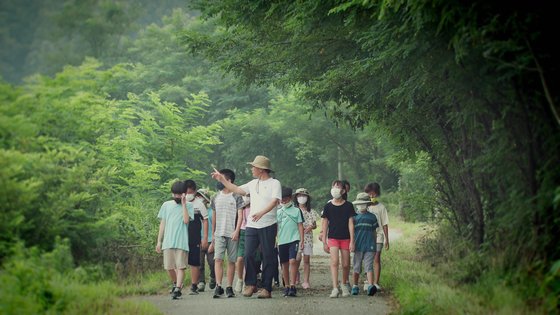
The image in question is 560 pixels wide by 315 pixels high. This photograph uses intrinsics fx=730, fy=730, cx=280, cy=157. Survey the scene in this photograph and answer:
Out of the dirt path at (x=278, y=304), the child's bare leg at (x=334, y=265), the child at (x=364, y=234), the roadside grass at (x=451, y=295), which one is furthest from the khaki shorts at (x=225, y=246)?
the roadside grass at (x=451, y=295)

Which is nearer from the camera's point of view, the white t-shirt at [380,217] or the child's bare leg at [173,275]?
the child's bare leg at [173,275]

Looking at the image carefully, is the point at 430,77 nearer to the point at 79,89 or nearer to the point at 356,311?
the point at 356,311

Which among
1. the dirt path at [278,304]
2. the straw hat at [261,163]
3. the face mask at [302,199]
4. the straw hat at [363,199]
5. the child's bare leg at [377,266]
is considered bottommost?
the dirt path at [278,304]

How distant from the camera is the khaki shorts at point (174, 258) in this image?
12070mm

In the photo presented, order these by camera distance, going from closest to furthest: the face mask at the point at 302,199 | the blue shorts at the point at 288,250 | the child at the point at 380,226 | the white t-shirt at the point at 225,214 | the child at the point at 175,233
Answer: the child at the point at 175,233, the blue shorts at the point at 288,250, the white t-shirt at the point at 225,214, the child at the point at 380,226, the face mask at the point at 302,199

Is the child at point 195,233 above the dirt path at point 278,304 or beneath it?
above

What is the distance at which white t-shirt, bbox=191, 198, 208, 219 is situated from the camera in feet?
43.1

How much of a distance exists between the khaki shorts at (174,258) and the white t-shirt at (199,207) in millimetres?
1177

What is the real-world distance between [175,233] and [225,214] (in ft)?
3.72

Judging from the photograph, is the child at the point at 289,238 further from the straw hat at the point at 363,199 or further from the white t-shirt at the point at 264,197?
the straw hat at the point at 363,199

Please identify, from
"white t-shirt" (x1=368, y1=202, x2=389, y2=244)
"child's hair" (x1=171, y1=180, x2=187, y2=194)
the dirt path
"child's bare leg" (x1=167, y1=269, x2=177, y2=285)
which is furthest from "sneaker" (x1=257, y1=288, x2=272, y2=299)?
"white t-shirt" (x1=368, y1=202, x2=389, y2=244)

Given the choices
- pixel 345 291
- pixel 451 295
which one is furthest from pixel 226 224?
pixel 451 295

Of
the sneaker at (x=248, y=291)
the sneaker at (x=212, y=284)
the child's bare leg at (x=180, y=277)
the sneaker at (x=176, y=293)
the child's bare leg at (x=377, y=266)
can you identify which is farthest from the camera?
the sneaker at (x=212, y=284)

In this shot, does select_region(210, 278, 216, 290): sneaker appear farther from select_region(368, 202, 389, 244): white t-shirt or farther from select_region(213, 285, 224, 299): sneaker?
select_region(368, 202, 389, 244): white t-shirt
